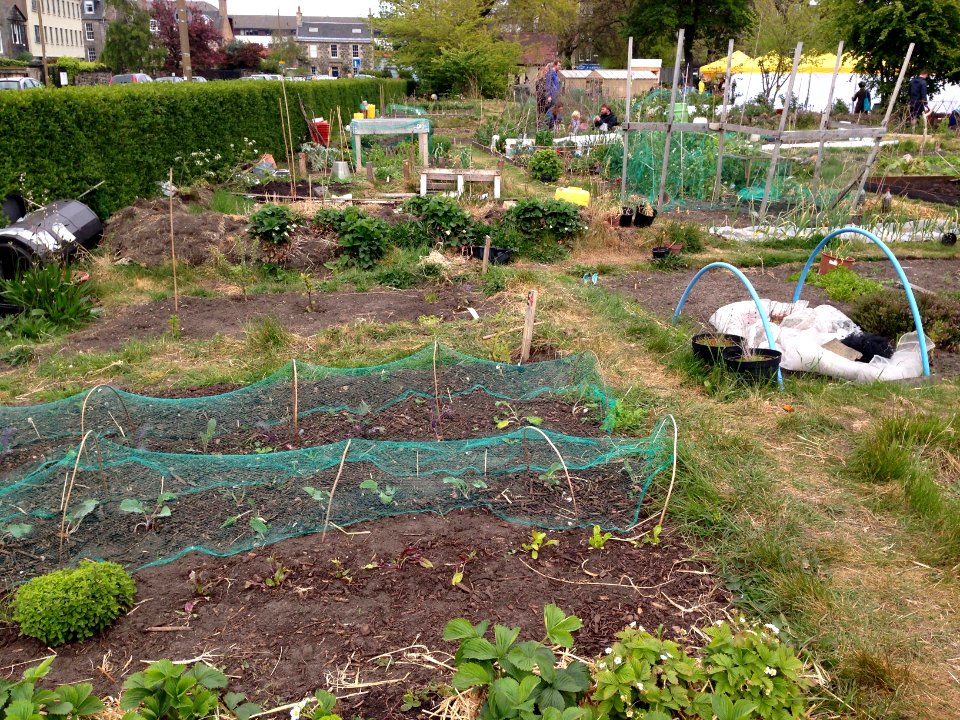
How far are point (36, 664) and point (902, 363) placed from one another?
17.2 ft

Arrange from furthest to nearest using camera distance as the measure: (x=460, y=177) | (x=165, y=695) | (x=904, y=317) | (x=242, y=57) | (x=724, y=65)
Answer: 1. (x=242, y=57)
2. (x=724, y=65)
3. (x=460, y=177)
4. (x=904, y=317)
5. (x=165, y=695)

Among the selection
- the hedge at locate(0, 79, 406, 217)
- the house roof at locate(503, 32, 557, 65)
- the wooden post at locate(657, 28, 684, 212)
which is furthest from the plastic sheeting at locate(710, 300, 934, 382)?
the house roof at locate(503, 32, 557, 65)

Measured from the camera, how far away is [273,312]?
6535mm

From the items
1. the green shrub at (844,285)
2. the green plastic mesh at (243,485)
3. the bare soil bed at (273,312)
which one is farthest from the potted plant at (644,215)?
the green plastic mesh at (243,485)

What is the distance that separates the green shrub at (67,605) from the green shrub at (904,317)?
5482 millimetres

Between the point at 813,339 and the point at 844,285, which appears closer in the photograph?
the point at 813,339

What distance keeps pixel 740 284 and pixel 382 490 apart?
5.38 m

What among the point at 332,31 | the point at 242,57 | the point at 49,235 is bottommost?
the point at 49,235

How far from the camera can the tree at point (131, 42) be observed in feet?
115

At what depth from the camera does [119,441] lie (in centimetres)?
400

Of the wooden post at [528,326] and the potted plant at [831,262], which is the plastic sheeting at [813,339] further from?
the potted plant at [831,262]

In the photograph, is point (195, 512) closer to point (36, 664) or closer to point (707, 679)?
point (36, 664)

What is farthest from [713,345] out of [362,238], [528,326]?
[362,238]

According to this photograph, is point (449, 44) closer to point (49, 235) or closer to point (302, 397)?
point (49, 235)
